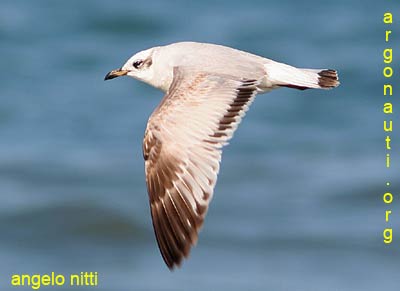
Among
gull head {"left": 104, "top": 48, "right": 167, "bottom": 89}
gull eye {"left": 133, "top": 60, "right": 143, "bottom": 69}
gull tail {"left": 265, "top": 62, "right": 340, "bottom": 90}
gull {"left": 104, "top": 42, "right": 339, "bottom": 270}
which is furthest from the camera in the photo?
gull eye {"left": 133, "top": 60, "right": 143, "bottom": 69}

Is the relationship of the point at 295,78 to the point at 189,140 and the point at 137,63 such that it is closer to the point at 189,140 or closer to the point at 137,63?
the point at 137,63

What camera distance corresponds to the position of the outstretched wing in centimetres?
644

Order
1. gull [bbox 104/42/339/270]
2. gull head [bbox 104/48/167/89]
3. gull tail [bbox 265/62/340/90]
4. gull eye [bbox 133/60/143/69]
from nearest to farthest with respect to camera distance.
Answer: gull [bbox 104/42/339/270] → gull tail [bbox 265/62/340/90] → gull head [bbox 104/48/167/89] → gull eye [bbox 133/60/143/69]

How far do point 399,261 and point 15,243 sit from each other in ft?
8.66

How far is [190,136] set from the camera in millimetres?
6617

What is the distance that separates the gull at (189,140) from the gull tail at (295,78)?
0.45 feet

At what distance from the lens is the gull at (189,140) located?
6441 mm

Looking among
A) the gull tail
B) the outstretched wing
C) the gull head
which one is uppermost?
the gull head

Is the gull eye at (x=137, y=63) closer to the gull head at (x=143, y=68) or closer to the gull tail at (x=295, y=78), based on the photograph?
the gull head at (x=143, y=68)

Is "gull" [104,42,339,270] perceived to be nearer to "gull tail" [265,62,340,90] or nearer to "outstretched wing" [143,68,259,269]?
"outstretched wing" [143,68,259,269]

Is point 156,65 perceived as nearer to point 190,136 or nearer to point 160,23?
point 190,136

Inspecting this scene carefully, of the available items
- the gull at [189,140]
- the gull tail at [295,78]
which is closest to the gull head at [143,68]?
the gull at [189,140]

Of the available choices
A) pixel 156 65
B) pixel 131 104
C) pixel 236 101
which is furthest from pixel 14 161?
pixel 236 101

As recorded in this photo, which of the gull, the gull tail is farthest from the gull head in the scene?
the gull tail
